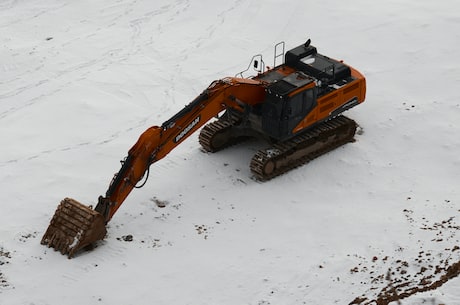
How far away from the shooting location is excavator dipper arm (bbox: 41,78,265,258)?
49.3 feet

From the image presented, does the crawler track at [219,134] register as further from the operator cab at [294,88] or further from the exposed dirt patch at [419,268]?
the exposed dirt patch at [419,268]

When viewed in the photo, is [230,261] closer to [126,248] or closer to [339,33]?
[126,248]

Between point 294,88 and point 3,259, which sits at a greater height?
point 294,88

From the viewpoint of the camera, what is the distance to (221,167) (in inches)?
712

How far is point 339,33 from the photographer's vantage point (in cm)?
2502

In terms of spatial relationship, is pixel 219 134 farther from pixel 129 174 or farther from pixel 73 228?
pixel 73 228

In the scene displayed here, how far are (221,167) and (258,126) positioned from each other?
1.33 m

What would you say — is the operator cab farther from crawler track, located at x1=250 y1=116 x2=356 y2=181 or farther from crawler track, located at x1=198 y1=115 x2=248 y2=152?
crawler track, located at x1=198 y1=115 x2=248 y2=152

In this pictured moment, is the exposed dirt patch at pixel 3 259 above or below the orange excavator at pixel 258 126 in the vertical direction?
below

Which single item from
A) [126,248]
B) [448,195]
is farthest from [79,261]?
[448,195]

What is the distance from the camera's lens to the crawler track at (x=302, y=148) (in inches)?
686

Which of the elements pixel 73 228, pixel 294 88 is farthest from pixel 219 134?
pixel 73 228

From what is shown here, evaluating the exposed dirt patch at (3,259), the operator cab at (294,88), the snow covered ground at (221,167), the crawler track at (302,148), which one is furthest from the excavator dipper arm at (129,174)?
the crawler track at (302,148)

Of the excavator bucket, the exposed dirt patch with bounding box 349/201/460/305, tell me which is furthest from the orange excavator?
the exposed dirt patch with bounding box 349/201/460/305
